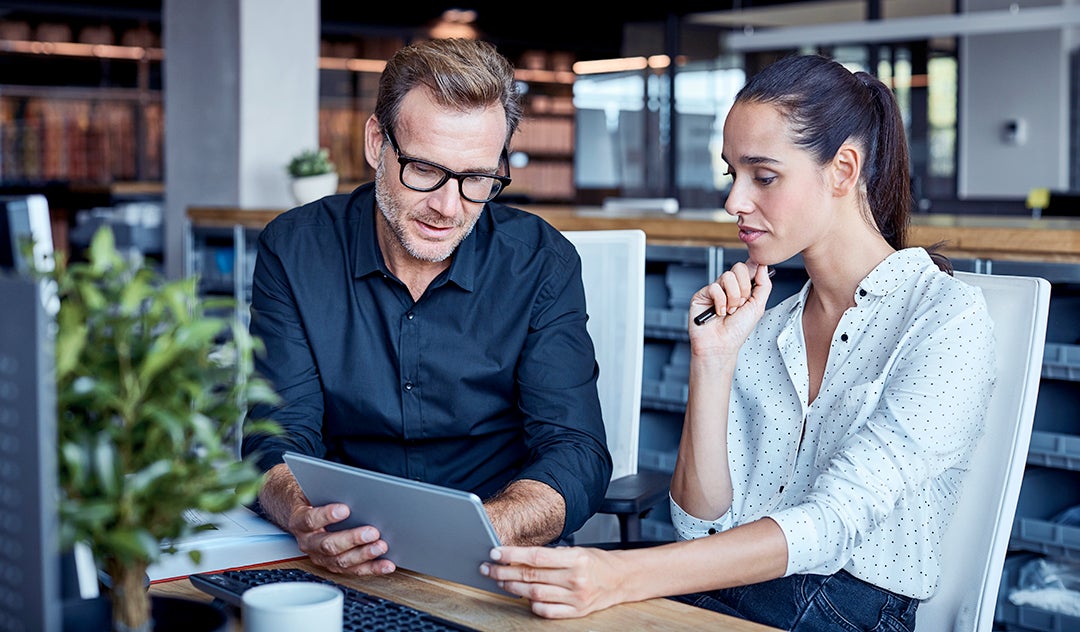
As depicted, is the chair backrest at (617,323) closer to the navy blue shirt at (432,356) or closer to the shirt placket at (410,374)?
the navy blue shirt at (432,356)

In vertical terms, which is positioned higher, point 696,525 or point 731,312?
point 731,312

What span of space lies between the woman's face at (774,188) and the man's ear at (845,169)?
0.07 ft

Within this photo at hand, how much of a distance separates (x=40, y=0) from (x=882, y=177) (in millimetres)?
8581

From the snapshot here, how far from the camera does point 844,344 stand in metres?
1.62

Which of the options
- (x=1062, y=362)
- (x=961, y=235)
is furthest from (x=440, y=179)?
(x=1062, y=362)

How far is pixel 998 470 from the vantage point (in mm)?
1465

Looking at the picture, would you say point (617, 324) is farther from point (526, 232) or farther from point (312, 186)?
point (312, 186)

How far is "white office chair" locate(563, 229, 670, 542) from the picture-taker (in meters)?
2.04

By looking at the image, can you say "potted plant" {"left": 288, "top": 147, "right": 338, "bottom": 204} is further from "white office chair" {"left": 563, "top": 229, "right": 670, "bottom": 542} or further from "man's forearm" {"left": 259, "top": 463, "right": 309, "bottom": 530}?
"man's forearm" {"left": 259, "top": 463, "right": 309, "bottom": 530}

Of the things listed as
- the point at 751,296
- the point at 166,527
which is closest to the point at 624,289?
the point at 751,296

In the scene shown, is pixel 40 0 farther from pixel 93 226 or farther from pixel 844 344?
pixel 844 344

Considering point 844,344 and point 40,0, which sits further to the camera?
point 40,0

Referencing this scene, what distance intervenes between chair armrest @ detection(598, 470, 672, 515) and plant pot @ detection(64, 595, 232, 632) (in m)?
0.98

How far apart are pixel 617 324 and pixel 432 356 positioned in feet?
1.25
